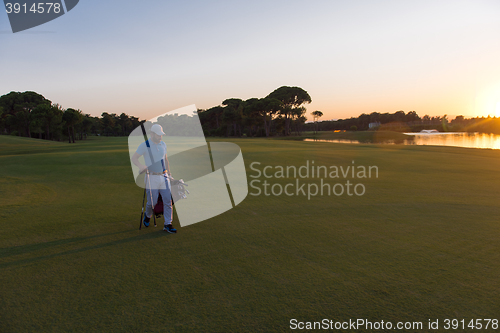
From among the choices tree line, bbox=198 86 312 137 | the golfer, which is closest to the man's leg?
the golfer

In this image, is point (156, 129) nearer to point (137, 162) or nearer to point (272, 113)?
point (137, 162)

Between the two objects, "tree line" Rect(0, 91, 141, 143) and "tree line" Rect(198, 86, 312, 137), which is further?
"tree line" Rect(198, 86, 312, 137)

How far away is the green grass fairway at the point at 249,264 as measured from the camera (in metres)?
3.69

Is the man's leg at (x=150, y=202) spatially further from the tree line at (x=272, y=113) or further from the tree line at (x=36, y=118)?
the tree line at (x=272, y=113)

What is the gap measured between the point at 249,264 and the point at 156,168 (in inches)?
127

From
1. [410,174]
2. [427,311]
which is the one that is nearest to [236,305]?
[427,311]

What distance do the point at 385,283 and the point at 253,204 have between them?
5.28 metres

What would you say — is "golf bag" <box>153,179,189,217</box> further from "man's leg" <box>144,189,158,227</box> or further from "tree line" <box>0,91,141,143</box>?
"tree line" <box>0,91,141,143</box>

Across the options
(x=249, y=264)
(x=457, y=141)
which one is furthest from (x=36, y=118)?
(x=457, y=141)

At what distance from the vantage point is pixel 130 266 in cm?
499

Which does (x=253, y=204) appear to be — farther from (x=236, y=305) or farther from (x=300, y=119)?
(x=300, y=119)

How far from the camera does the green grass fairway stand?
3688 mm

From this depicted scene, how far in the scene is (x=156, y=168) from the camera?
6.60 metres

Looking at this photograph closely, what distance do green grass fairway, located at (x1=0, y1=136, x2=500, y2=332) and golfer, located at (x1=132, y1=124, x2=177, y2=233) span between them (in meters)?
0.73
